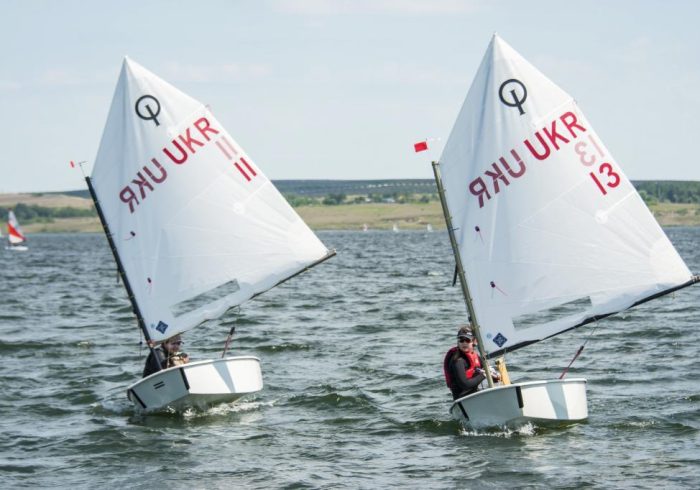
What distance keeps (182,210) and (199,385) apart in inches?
144

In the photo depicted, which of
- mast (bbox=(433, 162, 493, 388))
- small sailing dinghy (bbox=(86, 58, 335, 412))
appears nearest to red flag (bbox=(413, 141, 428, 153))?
mast (bbox=(433, 162, 493, 388))

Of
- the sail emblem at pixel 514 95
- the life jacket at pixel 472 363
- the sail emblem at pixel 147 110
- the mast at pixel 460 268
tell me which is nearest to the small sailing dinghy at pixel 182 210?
the sail emblem at pixel 147 110

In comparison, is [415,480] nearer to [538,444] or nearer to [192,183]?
[538,444]

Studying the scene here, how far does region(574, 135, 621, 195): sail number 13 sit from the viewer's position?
62.6 ft

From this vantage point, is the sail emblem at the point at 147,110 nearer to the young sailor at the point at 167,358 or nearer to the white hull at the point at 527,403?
the young sailor at the point at 167,358

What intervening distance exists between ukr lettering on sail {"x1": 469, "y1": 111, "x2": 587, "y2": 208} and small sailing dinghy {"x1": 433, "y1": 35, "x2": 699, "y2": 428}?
0.06 feet

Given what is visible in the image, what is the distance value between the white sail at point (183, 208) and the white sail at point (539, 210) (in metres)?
4.07

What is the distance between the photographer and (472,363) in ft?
64.7

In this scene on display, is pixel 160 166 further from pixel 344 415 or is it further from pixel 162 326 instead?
pixel 344 415

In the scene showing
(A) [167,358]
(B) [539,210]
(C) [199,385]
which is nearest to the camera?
(B) [539,210]

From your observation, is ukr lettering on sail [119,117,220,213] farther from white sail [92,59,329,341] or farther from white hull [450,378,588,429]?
white hull [450,378,588,429]

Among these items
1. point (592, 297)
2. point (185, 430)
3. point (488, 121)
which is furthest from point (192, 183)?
point (592, 297)

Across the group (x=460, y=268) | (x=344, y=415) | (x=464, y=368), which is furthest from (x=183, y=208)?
(x=464, y=368)

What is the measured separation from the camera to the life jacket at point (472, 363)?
19.6 metres
